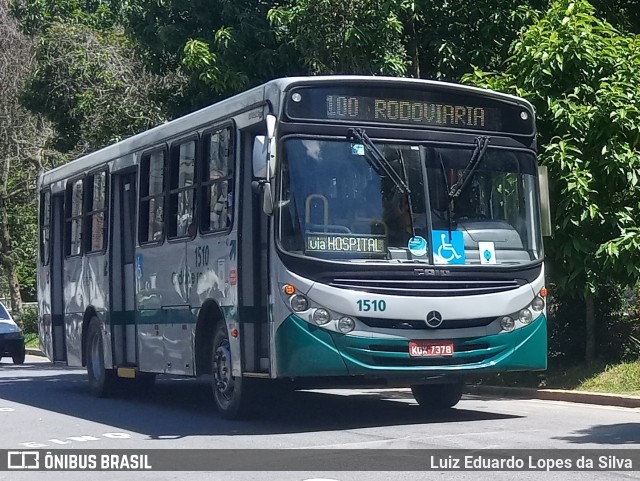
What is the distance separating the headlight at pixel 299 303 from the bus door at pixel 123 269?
4709mm

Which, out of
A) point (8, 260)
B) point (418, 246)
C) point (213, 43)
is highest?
point (213, 43)

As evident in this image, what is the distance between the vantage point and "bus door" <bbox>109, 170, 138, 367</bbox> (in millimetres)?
16203

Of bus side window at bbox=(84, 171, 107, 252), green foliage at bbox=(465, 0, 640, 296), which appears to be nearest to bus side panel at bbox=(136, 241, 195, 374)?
bus side window at bbox=(84, 171, 107, 252)

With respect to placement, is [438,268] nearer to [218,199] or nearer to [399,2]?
[218,199]

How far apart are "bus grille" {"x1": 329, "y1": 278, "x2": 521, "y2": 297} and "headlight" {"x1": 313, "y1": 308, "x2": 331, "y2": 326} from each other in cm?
27

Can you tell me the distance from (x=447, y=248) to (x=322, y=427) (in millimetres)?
2242

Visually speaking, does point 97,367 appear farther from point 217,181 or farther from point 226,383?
point 217,181

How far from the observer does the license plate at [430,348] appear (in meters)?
12.0

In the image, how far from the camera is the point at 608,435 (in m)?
11.3

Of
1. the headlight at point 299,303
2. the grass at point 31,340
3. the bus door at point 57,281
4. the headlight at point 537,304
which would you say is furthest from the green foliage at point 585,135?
the grass at point 31,340

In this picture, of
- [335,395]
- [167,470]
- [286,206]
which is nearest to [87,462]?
[167,470]

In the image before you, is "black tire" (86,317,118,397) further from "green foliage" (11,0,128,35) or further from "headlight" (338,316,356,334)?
"green foliage" (11,0,128,35)

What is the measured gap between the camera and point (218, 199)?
13.3 meters

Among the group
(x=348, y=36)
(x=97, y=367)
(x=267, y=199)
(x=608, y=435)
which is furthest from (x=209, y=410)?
(x=348, y=36)
